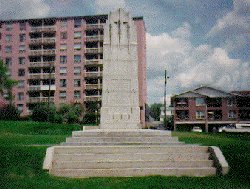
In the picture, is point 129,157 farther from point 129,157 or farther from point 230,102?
point 230,102

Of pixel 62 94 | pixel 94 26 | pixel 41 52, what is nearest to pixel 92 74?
pixel 62 94

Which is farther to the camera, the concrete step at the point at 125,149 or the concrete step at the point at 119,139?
the concrete step at the point at 119,139

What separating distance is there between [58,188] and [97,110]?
55.8m

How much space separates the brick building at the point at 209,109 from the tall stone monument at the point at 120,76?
48.8m

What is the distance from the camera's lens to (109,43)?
72.7 ft

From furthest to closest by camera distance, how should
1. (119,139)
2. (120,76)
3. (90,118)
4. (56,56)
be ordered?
(56,56)
(90,118)
(120,76)
(119,139)

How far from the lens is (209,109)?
70.2 metres

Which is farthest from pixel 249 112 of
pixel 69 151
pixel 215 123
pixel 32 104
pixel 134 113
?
pixel 69 151

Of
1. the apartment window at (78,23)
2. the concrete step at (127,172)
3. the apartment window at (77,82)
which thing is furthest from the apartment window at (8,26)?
the concrete step at (127,172)

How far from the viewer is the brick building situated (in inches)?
2721

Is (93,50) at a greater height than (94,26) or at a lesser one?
lesser

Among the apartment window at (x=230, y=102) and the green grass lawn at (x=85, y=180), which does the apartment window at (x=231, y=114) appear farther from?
the green grass lawn at (x=85, y=180)

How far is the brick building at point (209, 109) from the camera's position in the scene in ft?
227

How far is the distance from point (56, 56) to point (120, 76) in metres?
53.3
